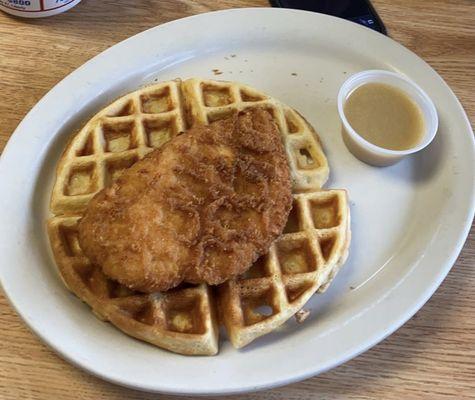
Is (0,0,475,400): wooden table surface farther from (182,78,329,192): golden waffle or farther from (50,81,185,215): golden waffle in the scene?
(182,78,329,192): golden waffle

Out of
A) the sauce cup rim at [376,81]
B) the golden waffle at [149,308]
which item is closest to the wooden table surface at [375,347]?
the golden waffle at [149,308]

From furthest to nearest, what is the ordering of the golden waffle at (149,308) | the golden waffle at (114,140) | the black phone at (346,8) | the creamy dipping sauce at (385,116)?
the black phone at (346,8) < the creamy dipping sauce at (385,116) < the golden waffle at (114,140) < the golden waffle at (149,308)

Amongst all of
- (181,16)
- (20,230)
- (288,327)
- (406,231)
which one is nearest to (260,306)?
(288,327)

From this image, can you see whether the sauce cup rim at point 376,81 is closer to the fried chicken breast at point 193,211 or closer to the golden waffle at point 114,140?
the fried chicken breast at point 193,211

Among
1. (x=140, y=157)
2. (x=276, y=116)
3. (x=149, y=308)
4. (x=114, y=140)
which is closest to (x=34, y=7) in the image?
(x=114, y=140)

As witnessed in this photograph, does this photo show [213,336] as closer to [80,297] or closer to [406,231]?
[80,297]

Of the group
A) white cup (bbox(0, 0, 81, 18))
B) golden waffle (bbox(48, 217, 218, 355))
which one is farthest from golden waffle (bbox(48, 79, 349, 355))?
white cup (bbox(0, 0, 81, 18))

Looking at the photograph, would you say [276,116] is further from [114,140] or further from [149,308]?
[149,308]
